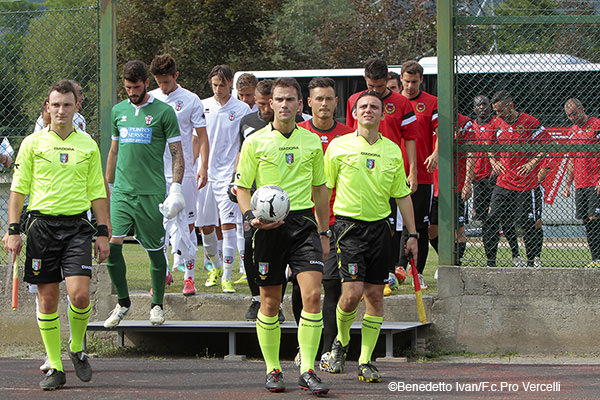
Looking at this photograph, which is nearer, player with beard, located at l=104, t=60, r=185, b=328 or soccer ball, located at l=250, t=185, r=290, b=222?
soccer ball, located at l=250, t=185, r=290, b=222

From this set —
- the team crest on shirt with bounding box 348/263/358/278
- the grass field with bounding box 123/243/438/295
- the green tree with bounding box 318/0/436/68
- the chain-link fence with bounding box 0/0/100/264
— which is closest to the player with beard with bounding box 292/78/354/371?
the team crest on shirt with bounding box 348/263/358/278

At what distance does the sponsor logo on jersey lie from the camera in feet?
31.1

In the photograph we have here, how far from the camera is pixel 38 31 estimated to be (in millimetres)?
10430

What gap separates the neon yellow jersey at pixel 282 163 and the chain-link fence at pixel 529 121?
277cm

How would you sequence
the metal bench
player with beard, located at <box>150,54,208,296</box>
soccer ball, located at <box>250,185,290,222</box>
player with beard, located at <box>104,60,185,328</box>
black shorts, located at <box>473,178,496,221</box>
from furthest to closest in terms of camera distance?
1. player with beard, located at <box>150,54,208,296</box>
2. black shorts, located at <box>473,178,496,221</box>
3. player with beard, located at <box>104,60,185,328</box>
4. the metal bench
5. soccer ball, located at <box>250,185,290,222</box>

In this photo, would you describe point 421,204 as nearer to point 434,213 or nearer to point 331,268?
point 434,213

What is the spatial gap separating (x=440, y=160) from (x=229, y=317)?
262 cm

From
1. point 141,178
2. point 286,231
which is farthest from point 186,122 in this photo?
point 286,231

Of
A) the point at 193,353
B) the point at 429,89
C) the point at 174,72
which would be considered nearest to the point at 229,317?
the point at 193,353

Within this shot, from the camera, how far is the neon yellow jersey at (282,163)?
7.42 m

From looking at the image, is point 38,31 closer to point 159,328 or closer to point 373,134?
point 159,328

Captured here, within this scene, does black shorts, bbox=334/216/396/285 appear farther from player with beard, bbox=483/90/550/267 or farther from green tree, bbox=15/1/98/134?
green tree, bbox=15/1/98/134

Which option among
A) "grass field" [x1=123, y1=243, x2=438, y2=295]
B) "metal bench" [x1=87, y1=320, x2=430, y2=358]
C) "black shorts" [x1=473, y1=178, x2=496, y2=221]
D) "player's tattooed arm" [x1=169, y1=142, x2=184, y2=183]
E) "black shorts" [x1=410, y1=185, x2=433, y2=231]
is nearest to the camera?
"metal bench" [x1=87, y1=320, x2=430, y2=358]

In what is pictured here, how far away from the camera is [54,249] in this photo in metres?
7.67
